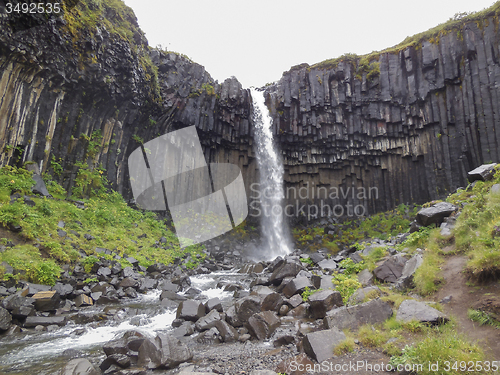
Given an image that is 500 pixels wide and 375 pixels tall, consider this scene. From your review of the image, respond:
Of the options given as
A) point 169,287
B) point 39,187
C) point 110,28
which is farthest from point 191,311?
point 110,28

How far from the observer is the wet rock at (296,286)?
7977 mm

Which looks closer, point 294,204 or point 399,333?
point 399,333

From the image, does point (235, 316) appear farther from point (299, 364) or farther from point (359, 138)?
point (359, 138)

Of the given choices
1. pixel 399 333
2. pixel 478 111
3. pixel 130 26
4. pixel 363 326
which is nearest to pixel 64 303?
pixel 363 326

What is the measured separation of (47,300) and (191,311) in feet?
14.1

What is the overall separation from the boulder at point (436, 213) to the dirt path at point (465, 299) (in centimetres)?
273

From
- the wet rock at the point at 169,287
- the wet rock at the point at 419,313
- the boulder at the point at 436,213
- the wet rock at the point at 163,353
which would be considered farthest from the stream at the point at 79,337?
the boulder at the point at 436,213

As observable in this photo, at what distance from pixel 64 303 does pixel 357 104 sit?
26559 mm

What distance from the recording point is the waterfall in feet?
94.2

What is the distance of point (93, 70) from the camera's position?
17.4m

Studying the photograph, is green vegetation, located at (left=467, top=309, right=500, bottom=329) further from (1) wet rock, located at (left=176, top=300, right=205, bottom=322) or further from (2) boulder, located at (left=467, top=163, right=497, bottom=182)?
(2) boulder, located at (left=467, top=163, right=497, bottom=182)

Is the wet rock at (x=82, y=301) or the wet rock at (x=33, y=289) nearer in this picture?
the wet rock at (x=33, y=289)

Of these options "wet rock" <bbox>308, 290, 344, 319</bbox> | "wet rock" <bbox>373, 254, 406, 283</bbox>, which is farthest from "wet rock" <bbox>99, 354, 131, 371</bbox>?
"wet rock" <bbox>373, 254, 406, 283</bbox>

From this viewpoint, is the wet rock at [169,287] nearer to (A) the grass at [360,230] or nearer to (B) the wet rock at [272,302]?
(B) the wet rock at [272,302]
